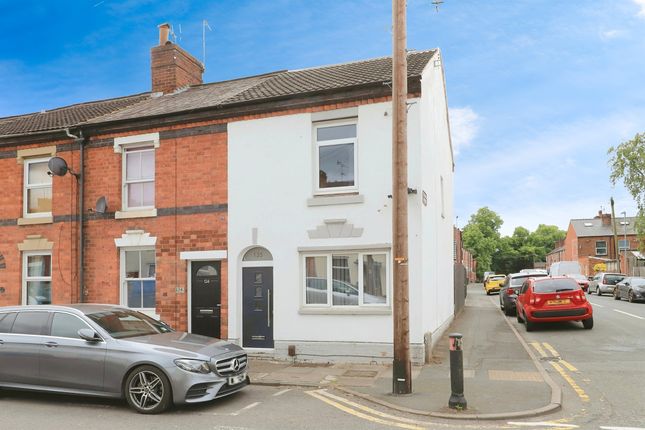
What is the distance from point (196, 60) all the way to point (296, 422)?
14166 mm

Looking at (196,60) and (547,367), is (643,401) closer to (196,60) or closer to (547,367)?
(547,367)

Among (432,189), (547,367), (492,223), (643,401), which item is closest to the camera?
(643,401)

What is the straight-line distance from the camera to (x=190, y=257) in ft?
42.1

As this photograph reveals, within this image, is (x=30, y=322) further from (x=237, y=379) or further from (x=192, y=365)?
(x=237, y=379)

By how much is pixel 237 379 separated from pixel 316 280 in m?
4.15

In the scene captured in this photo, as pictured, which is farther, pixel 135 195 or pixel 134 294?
pixel 135 195

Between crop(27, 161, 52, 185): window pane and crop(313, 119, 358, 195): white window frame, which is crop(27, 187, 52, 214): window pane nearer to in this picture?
crop(27, 161, 52, 185): window pane

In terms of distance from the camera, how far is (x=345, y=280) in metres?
11.7

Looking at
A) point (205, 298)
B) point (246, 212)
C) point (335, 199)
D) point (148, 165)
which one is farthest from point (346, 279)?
point (148, 165)

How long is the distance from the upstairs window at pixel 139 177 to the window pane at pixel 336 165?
444 centimetres

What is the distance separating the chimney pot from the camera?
17.1 metres

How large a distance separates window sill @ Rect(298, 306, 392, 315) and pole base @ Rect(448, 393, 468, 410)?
367 cm

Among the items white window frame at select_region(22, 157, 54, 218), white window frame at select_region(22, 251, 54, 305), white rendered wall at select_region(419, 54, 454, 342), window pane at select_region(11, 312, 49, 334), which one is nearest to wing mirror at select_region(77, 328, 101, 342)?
window pane at select_region(11, 312, 49, 334)

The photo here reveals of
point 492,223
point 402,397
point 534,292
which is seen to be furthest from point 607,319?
point 492,223
